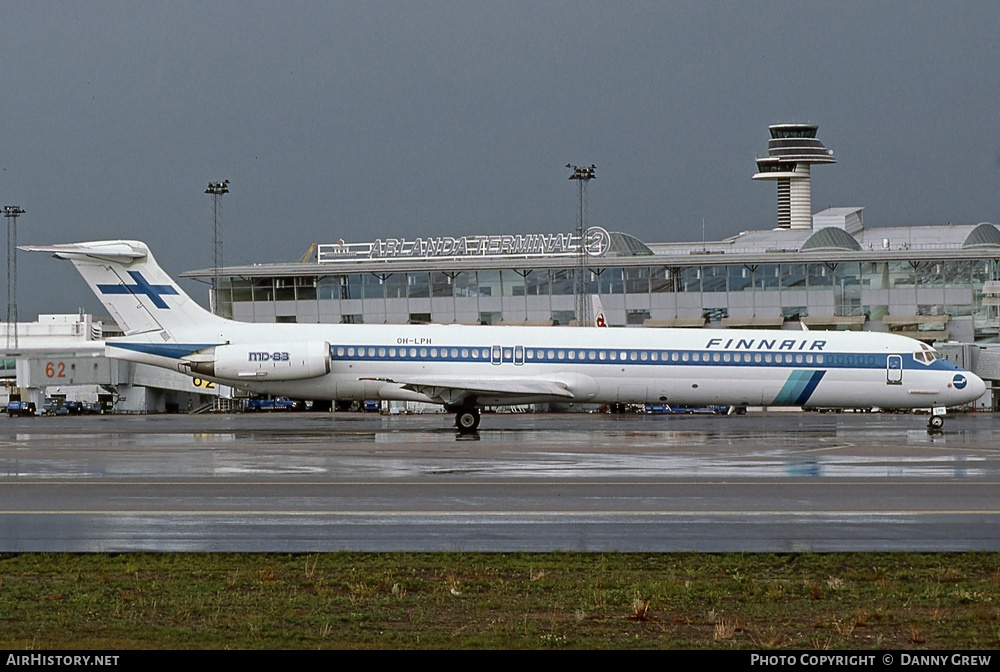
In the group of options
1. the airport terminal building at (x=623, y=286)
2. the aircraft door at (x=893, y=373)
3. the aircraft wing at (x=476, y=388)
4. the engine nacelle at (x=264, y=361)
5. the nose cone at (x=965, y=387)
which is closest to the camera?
the aircraft wing at (x=476, y=388)

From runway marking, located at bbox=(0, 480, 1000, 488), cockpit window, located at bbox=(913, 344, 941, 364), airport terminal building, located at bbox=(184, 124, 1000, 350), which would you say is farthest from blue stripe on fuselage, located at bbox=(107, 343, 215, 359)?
airport terminal building, located at bbox=(184, 124, 1000, 350)

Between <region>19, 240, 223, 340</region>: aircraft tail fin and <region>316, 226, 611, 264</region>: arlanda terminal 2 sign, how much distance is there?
4235 cm

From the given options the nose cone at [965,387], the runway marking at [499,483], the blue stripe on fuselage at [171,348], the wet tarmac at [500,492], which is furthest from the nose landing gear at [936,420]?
the blue stripe on fuselage at [171,348]

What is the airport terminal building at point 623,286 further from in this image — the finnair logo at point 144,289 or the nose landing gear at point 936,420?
the finnair logo at point 144,289

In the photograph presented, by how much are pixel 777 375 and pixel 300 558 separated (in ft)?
79.9

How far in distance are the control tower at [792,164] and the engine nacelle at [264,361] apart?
362 feet

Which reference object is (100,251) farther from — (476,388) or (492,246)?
(492,246)

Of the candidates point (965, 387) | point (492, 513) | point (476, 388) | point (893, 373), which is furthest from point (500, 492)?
point (965, 387)

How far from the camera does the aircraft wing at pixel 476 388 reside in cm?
3425

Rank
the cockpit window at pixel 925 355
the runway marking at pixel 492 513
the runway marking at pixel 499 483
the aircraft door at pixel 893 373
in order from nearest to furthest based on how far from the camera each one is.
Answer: the runway marking at pixel 492 513 → the runway marking at pixel 499 483 → the aircraft door at pixel 893 373 → the cockpit window at pixel 925 355

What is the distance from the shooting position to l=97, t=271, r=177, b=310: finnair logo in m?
36.0

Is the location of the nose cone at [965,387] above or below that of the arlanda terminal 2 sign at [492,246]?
below

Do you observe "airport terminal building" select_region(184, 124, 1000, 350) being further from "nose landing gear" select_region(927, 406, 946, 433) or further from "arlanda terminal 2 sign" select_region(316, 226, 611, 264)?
"nose landing gear" select_region(927, 406, 946, 433)

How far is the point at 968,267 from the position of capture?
7550cm
